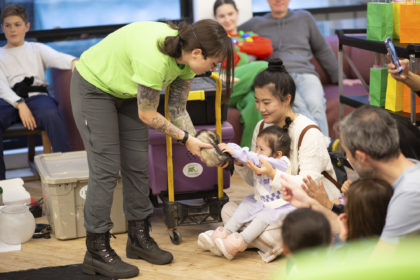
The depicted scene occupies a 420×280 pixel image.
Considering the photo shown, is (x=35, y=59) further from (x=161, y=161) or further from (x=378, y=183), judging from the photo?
(x=378, y=183)

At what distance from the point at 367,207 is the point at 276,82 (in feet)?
4.28

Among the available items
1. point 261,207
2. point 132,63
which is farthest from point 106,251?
point 132,63

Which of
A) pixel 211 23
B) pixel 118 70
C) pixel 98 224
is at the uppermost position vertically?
pixel 211 23

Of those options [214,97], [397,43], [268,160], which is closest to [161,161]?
[214,97]

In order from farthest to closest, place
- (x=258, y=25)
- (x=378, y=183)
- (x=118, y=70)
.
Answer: (x=258, y=25) < (x=118, y=70) < (x=378, y=183)

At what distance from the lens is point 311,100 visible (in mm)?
4305

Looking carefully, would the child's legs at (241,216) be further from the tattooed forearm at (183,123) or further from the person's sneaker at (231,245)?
the tattooed forearm at (183,123)

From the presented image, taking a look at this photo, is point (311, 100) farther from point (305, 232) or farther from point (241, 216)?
point (305, 232)

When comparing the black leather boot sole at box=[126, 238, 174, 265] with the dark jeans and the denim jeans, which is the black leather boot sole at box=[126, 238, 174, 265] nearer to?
the dark jeans

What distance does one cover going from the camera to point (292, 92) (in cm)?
298

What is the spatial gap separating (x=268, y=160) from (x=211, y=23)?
2.46ft

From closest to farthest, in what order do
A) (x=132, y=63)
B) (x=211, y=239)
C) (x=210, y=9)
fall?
(x=132, y=63) → (x=211, y=239) → (x=210, y=9)

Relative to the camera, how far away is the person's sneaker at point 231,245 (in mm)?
2861

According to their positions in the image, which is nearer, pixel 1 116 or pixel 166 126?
pixel 166 126
